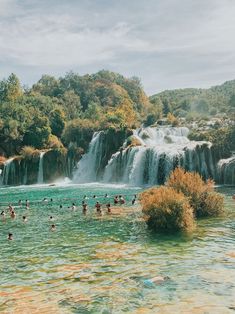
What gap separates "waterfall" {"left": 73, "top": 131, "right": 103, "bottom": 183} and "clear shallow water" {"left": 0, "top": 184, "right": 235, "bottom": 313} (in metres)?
41.8

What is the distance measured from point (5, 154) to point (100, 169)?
2422 cm

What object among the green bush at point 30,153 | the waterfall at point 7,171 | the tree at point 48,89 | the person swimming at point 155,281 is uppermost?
the tree at point 48,89

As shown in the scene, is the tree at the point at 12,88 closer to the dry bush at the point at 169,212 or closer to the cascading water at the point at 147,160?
the cascading water at the point at 147,160

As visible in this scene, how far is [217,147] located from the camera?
60.7 m

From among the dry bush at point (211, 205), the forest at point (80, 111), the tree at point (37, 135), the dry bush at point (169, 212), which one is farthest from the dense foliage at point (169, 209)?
the tree at point (37, 135)

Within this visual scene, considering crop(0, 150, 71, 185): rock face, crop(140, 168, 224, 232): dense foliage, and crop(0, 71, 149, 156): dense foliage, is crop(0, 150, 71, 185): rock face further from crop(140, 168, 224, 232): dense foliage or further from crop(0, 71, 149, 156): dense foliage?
crop(140, 168, 224, 232): dense foliage

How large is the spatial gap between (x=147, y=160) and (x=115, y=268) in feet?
147

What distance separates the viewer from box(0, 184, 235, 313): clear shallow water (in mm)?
16453

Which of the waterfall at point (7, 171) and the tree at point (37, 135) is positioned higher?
the tree at point (37, 135)

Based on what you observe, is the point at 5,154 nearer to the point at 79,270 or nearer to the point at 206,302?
the point at 79,270

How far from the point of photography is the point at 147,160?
65.4 meters

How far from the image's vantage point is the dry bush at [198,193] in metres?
33.8

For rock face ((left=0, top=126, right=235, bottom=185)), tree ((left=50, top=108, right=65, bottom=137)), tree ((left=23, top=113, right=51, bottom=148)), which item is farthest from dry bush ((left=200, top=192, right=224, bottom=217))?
tree ((left=50, top=108, right=65, bottom=137))

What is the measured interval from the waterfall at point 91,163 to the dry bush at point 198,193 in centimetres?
4236
